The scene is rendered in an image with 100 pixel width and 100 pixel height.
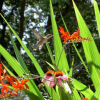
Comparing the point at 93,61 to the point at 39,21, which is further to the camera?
the point at 39,21

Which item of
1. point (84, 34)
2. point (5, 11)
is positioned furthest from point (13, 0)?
point (84, 34)

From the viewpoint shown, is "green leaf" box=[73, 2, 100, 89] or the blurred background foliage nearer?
"green leaf" box=[73, 2, 100, 89]

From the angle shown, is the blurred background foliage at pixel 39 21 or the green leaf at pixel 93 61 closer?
the green leaf at pixel 93 61

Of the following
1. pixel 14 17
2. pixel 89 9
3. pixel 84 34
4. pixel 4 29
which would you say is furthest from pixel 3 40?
pixel 84 34

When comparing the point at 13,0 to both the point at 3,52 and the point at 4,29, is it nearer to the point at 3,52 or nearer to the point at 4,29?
the point at 4,29

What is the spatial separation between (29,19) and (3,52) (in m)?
6.66

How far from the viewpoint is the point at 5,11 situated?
673cm

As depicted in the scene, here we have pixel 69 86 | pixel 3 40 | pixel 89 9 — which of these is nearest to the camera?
pixel 69 86

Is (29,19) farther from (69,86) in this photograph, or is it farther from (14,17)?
(69,86)

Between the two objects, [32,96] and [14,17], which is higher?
[14,17]

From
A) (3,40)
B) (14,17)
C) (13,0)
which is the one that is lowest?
(3,40)

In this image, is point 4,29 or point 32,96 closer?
point 32,96

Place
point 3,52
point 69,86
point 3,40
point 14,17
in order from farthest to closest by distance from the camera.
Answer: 1. point 14,17
2. point 3,40
3. point 3,52
4. point 69,86

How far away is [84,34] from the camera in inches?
25.9
